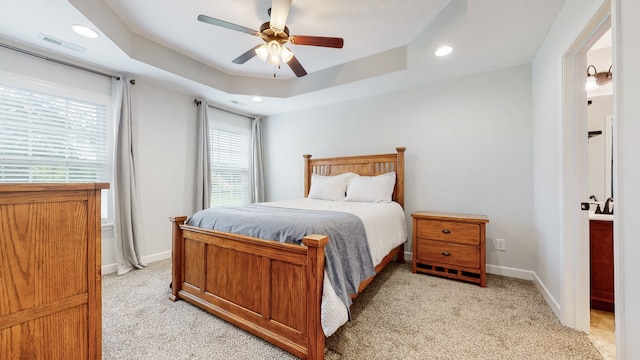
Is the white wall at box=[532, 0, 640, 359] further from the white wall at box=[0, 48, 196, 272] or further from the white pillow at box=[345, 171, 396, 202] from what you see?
the white wall at box=[0, 48, 196, 272]

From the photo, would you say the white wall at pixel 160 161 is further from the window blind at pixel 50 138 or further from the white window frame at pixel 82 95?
the window blind at pixel 50 138

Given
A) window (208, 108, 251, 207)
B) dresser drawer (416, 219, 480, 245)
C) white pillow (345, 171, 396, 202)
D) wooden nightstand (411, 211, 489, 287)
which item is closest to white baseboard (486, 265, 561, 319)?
wooden nightstand (411, 211, 489, 287)

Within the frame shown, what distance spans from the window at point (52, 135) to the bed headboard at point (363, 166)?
263cm

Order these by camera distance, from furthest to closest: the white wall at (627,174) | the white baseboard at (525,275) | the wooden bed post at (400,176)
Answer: the wooden bed post at (400,176) → the white baseboard at (525,275) → the white wall at (627,174)

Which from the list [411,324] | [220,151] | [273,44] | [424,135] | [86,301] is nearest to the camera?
[86,301]

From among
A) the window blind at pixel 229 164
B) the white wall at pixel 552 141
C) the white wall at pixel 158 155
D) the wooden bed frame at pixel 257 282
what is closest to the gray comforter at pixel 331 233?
the wooden bed frame at pixel 257 282

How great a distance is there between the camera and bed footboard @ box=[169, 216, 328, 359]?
1403mm

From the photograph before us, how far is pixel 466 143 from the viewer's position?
9.80 feet

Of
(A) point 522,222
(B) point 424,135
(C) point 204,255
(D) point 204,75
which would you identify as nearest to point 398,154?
(B) point 424,135

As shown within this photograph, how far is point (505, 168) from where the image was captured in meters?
2.78

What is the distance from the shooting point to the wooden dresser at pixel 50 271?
83cm

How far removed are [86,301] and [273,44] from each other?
6.38 ft

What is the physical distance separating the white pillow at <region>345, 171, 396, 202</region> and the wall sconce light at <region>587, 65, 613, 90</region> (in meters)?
2.05

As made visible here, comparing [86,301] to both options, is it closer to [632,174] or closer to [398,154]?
[632,174]
